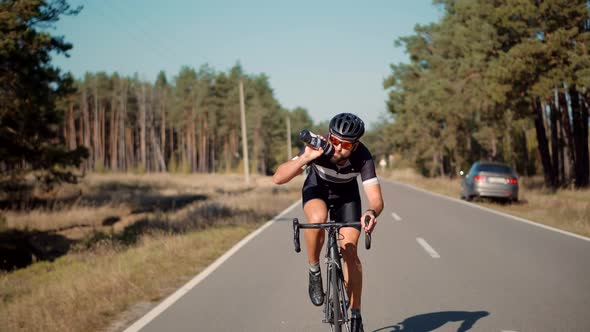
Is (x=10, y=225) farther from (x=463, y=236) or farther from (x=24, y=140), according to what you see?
(x=463, y=236)

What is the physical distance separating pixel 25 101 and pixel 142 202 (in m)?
14.0

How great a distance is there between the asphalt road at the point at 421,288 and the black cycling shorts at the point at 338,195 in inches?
46.5

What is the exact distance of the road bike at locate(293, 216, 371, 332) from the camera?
3.84 meters

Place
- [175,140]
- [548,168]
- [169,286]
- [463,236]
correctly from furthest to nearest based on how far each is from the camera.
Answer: [175,140] < [548,168] < [463,236] < [169,286]

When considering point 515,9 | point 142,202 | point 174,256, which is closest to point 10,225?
point 142,202

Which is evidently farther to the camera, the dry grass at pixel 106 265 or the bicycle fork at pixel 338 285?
the dry grass at pixel 106 265

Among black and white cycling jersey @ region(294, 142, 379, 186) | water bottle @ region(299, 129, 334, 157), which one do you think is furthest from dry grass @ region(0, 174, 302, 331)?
water bottle @ region(299, 129, 334, 157)

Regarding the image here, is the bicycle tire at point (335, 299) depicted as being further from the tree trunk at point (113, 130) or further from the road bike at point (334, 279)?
the tree trunk at point (113, 130)

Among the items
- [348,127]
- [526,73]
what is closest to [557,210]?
[526,73]

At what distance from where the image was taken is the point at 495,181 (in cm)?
1977

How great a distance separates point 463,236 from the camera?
11391mm

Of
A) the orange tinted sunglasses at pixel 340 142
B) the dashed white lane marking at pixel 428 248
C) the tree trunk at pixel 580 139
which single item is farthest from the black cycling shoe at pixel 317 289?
the tree trunk at pixel 580 139

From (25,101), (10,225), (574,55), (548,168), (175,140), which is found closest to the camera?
(25,101)

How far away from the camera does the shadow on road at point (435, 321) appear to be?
4859 mm
